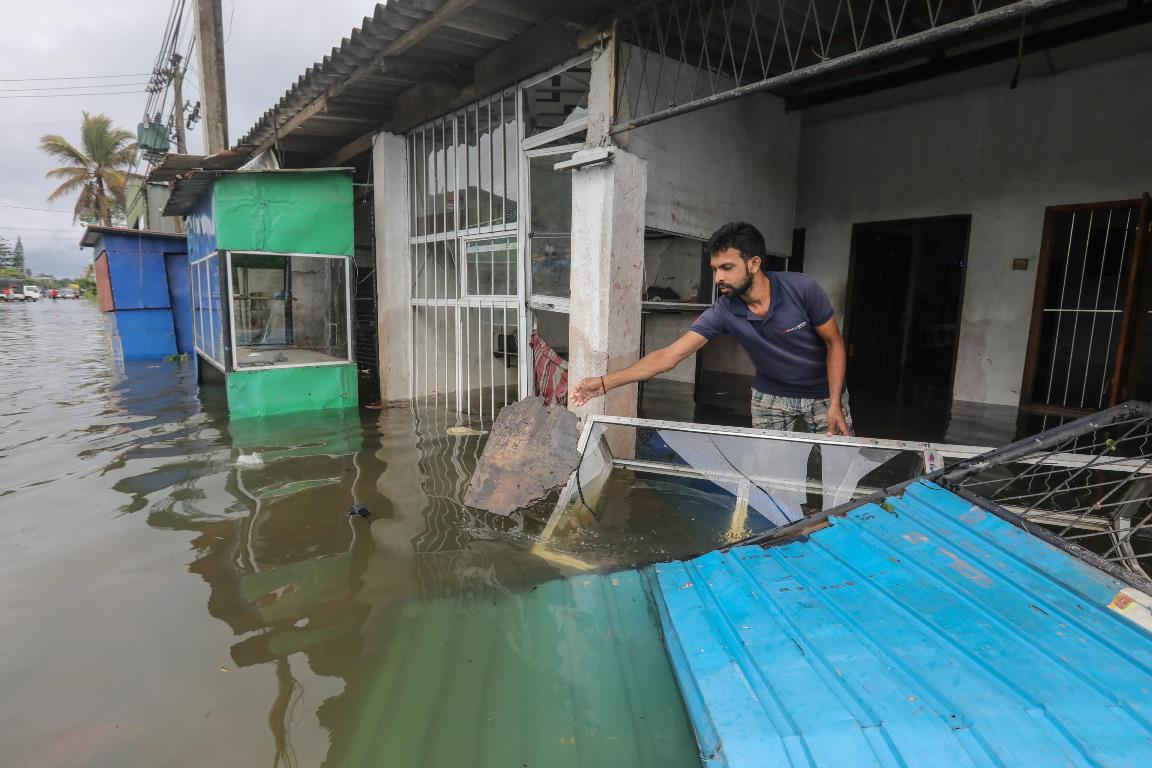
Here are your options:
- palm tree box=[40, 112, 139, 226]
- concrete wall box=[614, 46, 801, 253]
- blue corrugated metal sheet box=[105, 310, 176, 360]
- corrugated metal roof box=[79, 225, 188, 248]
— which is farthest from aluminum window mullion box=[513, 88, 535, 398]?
palm tree box=[40, 112, 139, 226]

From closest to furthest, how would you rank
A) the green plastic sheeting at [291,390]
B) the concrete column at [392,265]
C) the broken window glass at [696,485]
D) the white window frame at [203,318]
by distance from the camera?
1. the broken window glass at [696,485]
2. the green plastic sheeting at [291,390]
3. the concrete column at [392,265]
4. the white window frame at [203,318]

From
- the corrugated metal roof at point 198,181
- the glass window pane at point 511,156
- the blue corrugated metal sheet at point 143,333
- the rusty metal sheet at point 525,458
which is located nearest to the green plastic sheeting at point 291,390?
the corrugated metal roof at point 198,181

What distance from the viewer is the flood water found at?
2088mm

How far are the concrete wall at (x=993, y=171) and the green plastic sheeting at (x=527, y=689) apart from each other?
626cm

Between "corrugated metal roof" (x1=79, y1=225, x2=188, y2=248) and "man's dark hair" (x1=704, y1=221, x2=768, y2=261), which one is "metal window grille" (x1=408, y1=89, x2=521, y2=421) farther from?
"corrugated metal roof" (x1=79, y1=225, x2=188, y2=248)

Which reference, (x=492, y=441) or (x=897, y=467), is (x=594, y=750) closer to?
(x=897, y=467)

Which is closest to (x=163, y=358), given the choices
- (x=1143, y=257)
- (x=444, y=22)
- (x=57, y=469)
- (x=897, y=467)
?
(x=57, y=469)

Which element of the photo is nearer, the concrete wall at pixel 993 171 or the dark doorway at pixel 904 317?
the concrete wall at pixel 993 171

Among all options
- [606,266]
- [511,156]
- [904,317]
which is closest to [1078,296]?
[904,317]

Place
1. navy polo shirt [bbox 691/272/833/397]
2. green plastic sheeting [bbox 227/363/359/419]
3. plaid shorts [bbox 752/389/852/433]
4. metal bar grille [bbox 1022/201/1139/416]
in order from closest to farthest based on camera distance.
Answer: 1. navy polo shirt [bbox 691/272/833/397]
2. plaid shorts [bbox 752/389/852/433]
3. metal bar grille [bbox 1022/201/1139/416]
4. green plastic sheeting [bbox 227/363/359/419]

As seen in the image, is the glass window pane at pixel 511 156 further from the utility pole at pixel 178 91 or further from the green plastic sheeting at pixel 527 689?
the utility pole at pixel 178 91

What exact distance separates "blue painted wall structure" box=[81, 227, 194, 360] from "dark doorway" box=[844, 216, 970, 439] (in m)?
12.3

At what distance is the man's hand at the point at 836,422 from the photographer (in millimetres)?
3188

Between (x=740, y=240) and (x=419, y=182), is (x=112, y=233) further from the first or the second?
(x=740, y=240)
